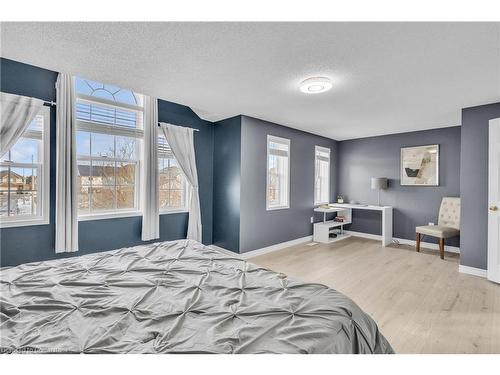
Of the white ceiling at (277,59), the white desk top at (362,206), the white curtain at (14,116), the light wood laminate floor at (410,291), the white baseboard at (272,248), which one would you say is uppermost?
the white ceiling at (277,59)

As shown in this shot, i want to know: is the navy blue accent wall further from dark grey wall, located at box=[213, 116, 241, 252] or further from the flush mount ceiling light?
the flush mount ceiling light

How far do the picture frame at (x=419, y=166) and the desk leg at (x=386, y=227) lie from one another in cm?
71

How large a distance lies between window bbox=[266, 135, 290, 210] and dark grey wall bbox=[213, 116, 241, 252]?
0.85 m

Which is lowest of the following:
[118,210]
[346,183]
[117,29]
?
[118,210]

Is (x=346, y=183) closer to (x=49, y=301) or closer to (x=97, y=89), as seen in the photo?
(x=97, y=89)

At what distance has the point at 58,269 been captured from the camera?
171 cm

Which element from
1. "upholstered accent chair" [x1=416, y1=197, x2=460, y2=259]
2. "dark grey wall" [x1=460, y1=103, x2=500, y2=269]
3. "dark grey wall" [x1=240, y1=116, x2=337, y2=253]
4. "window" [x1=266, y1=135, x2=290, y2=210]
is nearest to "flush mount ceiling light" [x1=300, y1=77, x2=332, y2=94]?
"dark grey wall" [x1=240, y1=116, x2=337, y2=253]

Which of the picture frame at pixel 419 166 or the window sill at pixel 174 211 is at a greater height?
the picture frame at pixel 419 166

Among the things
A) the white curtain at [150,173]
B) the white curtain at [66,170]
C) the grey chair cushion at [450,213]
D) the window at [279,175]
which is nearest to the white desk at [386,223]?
the grey chair cushion at [450,213]

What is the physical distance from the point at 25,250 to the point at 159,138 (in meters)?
2.12

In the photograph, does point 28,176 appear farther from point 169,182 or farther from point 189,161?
point 189,161

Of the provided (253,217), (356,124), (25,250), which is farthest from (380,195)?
(25,250)

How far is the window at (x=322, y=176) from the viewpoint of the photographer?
19.2 ft

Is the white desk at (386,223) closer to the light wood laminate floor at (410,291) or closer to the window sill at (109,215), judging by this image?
the light wood laminate floor at (410,291)
